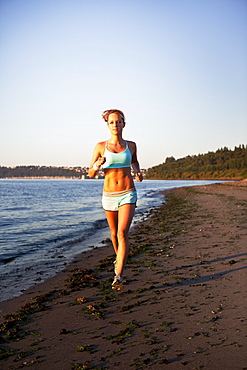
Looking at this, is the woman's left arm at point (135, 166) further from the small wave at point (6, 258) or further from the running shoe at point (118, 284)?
the small wave at point (6, 258)

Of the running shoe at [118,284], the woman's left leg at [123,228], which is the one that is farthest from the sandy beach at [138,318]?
the woman's left leg at [123,228]

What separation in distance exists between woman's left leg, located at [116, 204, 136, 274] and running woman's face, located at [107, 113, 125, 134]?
4.46 feet

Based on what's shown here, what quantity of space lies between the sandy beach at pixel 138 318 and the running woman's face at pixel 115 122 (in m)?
2.91

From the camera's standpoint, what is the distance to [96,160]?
19.2 ft

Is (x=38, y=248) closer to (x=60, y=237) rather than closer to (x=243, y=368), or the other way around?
(x=60, y=237)

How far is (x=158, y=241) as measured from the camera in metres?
10.9

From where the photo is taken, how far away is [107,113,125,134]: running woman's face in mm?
5715

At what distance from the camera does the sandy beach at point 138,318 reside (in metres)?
3.43

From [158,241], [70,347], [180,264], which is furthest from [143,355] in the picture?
[158,241]

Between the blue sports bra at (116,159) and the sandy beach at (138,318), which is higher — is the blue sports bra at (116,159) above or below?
above

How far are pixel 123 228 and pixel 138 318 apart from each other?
1.66 metres

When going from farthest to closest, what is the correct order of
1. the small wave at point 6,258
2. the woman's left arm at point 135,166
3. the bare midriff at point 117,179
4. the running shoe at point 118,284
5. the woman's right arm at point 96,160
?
the small wave at point 6,258, the woman's left arm at point 135,166, the running shoe at point 118,284, the bare midriff at point 117,179, the woman's right arm at point 96,160

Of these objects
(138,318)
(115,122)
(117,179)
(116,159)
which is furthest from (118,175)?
(138,318)

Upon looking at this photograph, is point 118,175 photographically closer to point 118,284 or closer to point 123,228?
point 123,228
